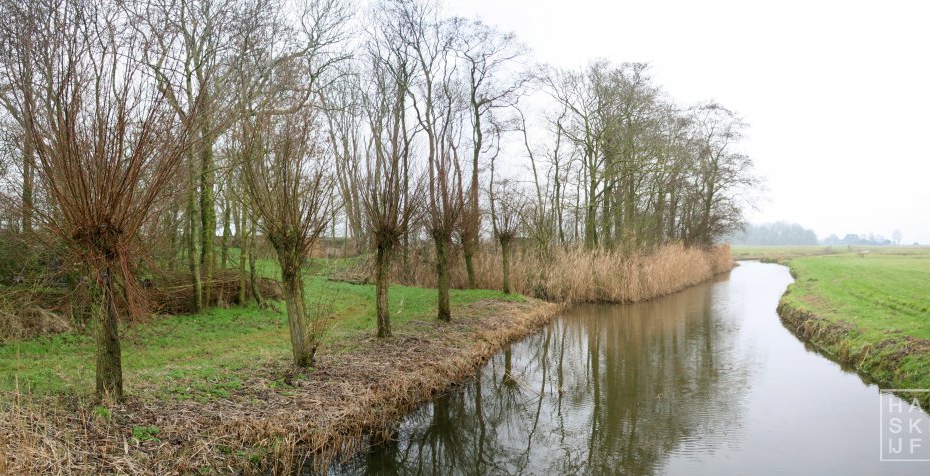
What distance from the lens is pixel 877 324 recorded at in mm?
11125

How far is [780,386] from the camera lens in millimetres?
9383

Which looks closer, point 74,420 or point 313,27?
point 74,420

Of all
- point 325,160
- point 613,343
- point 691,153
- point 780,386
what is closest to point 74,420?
point 325,160

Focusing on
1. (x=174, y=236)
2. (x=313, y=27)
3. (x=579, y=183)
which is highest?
(x=313, y=27)

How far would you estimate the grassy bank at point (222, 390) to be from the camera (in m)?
4.60

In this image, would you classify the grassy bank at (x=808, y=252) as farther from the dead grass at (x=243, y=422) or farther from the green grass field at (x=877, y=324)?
the dead grass at (x=243, y=422)

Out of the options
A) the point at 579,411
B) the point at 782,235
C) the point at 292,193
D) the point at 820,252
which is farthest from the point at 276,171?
the point at 782,235

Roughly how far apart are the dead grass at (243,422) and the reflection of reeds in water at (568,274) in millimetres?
10788

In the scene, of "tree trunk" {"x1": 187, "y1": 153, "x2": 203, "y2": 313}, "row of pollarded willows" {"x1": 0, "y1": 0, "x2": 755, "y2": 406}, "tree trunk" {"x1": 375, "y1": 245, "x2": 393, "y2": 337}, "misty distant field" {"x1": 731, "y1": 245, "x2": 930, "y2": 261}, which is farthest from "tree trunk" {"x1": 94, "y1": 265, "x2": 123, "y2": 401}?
"misty distant field" {"x1": 731, "y1": 245, "x2": 930, "y2": 261}

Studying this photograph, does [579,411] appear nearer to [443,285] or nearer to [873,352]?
[443,285]

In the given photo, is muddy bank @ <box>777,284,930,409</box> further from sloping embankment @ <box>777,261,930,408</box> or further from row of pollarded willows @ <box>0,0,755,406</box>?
row of pollarded willows @ <box>0,0,755,406</box>

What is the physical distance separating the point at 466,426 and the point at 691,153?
77.0 feet

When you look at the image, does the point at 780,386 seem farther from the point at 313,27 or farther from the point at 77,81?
the point at 313,27

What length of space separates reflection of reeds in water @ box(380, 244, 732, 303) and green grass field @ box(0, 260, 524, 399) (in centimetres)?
497
